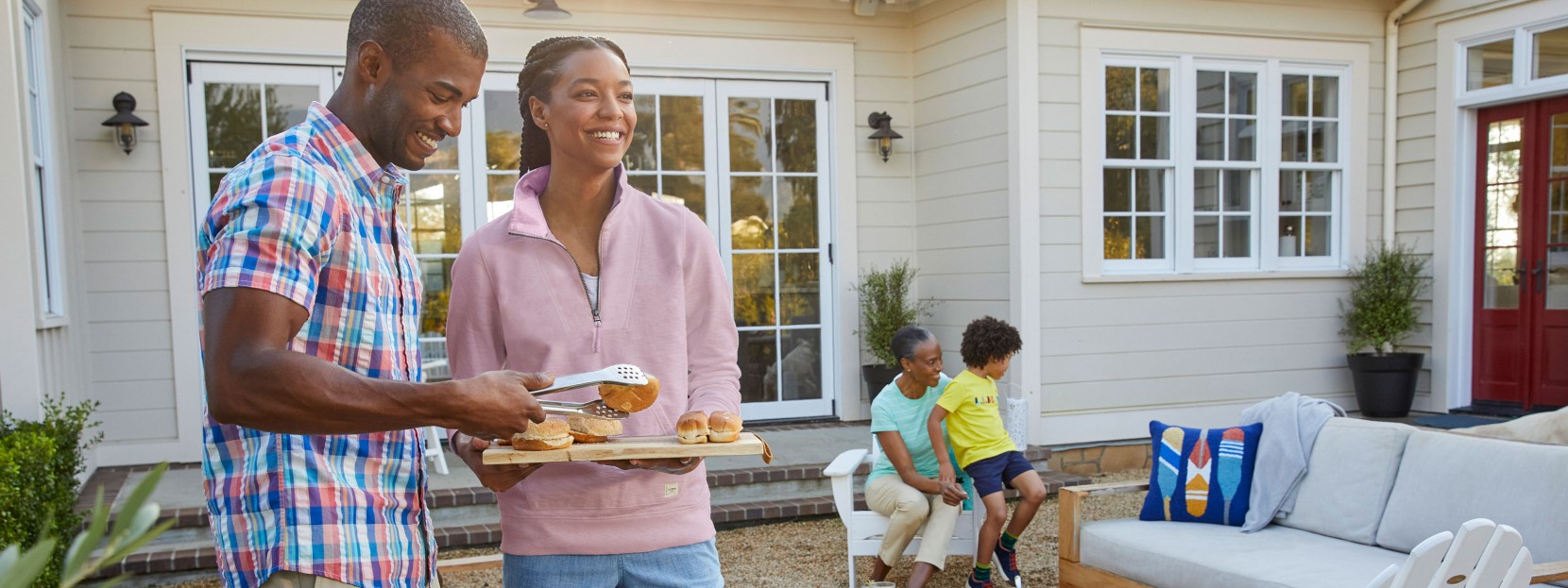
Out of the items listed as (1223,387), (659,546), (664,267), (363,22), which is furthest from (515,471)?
(1223,387)

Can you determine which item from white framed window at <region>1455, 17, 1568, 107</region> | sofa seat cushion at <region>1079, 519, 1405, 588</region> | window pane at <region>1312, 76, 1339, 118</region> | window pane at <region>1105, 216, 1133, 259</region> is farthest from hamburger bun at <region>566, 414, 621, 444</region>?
white framed window at <region>1455, 17, 1568, 107</region>

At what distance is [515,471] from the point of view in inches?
56.8

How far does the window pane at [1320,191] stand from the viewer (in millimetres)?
7023

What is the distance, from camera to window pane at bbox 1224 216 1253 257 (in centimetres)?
680

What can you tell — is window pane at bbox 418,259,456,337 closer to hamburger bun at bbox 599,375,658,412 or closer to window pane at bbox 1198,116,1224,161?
window pane at bbox 1198,116,1224,161

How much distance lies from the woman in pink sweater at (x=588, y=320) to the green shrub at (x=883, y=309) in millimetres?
5019

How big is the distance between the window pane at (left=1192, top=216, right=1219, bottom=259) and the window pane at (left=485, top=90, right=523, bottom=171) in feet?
13.6

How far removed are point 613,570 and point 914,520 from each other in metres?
2.75

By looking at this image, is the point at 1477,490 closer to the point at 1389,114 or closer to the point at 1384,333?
the point at 1384,333

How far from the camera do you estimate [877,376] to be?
6602mm

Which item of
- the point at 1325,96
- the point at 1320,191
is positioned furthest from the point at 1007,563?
the point at 1325,96

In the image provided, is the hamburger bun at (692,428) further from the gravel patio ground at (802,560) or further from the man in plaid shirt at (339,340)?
the gravel patio ground at (802,560)

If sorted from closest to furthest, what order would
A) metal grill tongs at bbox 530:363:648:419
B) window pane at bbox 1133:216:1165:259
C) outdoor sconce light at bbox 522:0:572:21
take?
metal grill tongs at bbox 530:363:648:419
outdoor sconce light at bbox 522:0:572:21
window pane at bbox 1133:216:1165:259

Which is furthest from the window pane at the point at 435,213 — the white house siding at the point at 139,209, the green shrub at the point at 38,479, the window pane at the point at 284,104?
the green shrub at the point at 38,479
